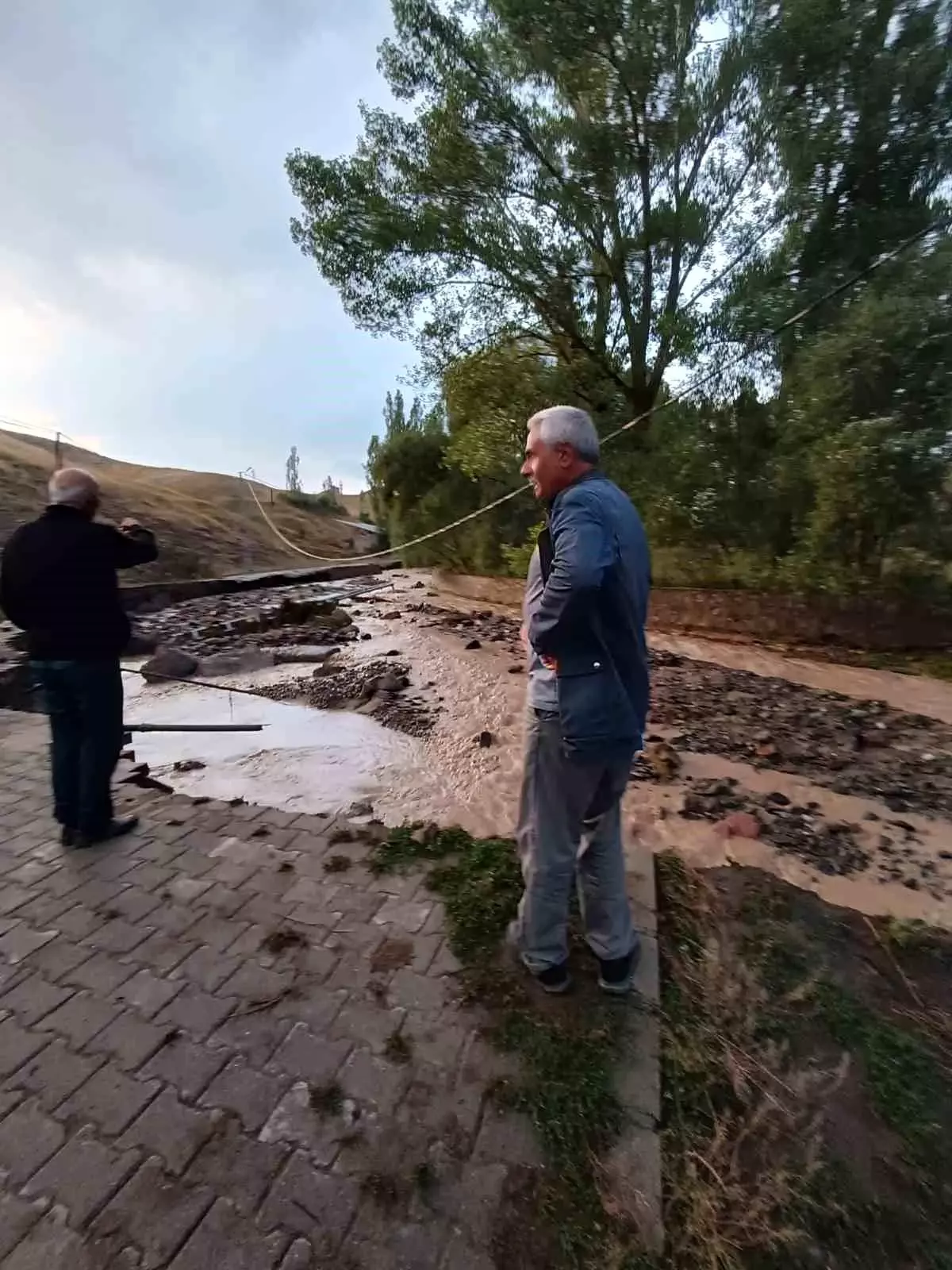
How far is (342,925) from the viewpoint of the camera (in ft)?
9.83

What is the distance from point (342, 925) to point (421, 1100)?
3.22 ft

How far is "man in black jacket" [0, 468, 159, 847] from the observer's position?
346cm

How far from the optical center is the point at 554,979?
2.59 metres

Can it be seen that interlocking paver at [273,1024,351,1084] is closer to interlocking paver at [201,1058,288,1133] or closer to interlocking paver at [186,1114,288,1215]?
interlocking paver at [201,1058,288,1133]

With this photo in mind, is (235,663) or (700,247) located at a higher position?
(700,247)

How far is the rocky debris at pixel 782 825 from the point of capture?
4.27m

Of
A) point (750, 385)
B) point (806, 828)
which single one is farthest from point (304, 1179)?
point (750, 385)

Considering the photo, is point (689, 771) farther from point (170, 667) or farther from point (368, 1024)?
point (170, 667)

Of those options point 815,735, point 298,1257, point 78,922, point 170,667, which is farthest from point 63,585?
point 815,735

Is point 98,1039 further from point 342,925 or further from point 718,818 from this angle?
point 718,818

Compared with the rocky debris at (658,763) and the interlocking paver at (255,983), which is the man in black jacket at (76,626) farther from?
the rocky debris at (658,763)

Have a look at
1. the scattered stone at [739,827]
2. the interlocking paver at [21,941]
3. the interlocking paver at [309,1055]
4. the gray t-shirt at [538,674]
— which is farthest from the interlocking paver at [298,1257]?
the scattered stone at [739,827]

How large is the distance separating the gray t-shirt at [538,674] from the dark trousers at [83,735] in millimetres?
2407

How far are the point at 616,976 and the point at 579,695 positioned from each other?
1176 mm
